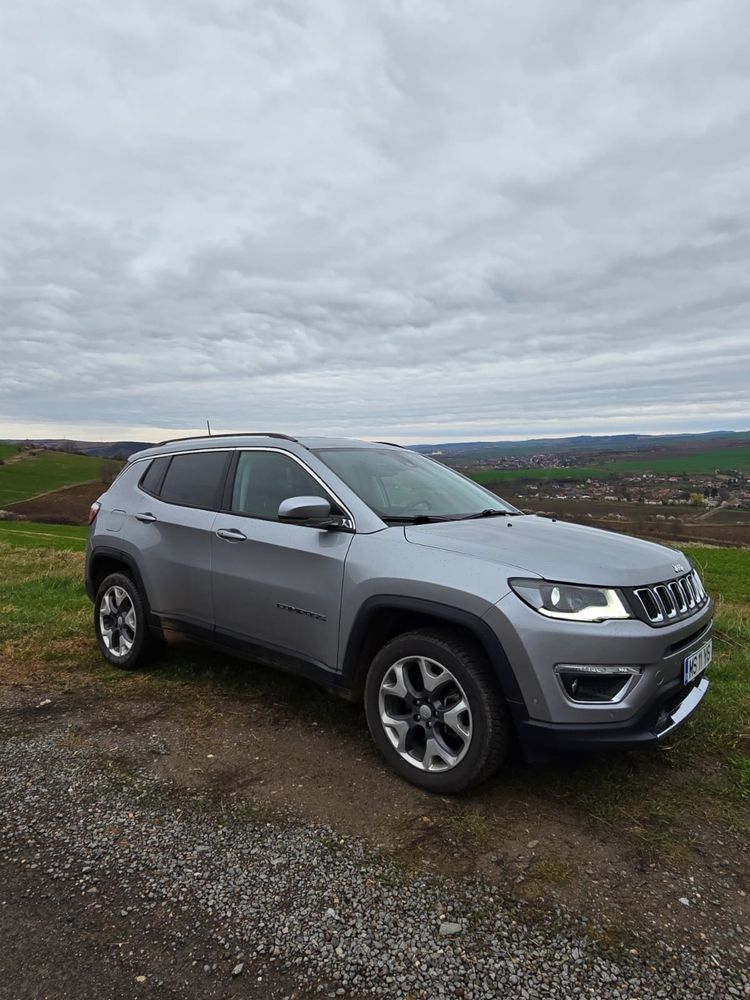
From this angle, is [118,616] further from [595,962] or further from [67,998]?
[595,962]

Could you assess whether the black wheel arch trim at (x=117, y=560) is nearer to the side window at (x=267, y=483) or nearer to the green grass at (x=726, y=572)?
the side window at (x=267, y=483)

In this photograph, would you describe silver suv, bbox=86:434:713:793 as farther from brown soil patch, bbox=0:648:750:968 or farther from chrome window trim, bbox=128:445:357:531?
brown soil patch, bbox=0:648:750:968

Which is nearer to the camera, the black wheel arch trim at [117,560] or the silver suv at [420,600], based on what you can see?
the silver suv at [420,600]

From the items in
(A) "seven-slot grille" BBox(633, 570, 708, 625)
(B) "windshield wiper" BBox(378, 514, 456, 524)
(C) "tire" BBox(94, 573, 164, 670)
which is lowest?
(C) "tire" BBox(94, 573, 164, 670)

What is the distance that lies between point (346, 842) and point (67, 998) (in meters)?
1.11

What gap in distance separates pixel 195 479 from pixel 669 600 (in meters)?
3.19

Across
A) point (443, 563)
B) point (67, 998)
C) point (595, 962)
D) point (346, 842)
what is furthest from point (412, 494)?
point (67, 998)

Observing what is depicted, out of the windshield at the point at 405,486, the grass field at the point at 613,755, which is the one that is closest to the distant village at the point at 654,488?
the grass field at the point at 613,755

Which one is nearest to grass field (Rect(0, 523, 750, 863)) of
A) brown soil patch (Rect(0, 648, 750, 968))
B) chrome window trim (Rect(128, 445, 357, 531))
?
brown soil patch (Rect(0, 648, 750, 968))

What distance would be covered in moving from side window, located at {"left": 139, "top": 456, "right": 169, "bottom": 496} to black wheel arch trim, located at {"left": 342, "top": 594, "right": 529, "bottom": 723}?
2.28 meters

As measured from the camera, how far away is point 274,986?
1933 millimetres

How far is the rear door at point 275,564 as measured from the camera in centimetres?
350

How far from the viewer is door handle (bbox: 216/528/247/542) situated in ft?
13.0

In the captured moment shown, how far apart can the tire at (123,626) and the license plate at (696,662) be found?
11.6 feet
